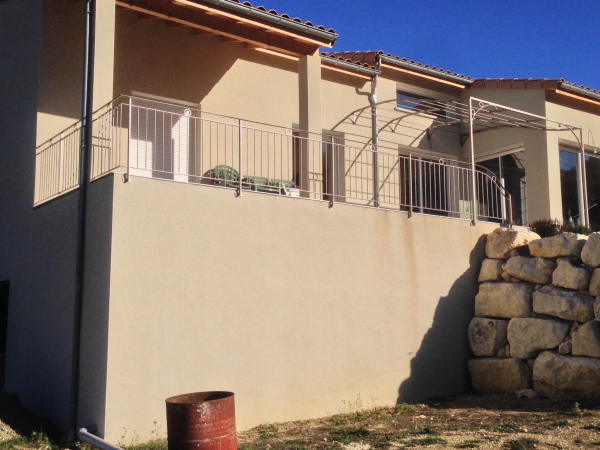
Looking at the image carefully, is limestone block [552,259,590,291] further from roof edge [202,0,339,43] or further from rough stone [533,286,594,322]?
roof edge [202,0,339,43]

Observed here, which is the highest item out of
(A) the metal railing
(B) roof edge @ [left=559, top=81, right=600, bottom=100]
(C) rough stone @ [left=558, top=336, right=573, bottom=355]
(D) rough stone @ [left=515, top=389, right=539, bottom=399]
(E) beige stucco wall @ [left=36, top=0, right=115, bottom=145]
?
(B) roof edge @ [left=559, top=81, right=600, bottom=100]

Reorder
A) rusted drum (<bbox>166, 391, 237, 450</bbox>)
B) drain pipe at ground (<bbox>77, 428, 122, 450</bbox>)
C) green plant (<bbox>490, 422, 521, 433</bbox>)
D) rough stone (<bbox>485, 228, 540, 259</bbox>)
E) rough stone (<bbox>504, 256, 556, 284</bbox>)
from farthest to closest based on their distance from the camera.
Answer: rough stone (<bbox>485, 228, 540, 259</bbox>)
rough stone (<bbox>504, 256, 556, 284</bbox>)
green plant (<bbox>490, 422, 521, 433</bbox>)
drain pipe at ground (<bbox>77, 428, 122, 450</bbox>)
rusted drum (<bbox>166, 391, 237, 450</bbox>)

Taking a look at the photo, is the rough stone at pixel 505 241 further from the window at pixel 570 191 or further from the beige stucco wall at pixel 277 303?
the window at pixel 570 191

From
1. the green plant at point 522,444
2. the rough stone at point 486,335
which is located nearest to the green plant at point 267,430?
the green plant at point 522,444

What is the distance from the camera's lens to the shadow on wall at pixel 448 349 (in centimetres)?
980

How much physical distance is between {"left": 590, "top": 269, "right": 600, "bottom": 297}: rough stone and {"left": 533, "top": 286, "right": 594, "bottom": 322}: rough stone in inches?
4.5

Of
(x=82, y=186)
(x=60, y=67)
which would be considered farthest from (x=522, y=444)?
(x=60, y=67)

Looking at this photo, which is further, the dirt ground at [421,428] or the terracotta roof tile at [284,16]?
the terracotta roof tile at [284,16]

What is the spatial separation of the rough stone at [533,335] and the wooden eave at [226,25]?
531 centimetres

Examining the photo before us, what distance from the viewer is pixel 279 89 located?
12391 mm

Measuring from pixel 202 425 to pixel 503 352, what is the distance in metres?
5.76

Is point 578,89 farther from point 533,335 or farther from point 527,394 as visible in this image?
point 527,394

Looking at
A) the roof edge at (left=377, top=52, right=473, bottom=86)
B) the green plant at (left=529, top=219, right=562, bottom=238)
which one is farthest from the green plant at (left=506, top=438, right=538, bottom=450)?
the roof edge at (left=377, top=52, right=473, bottom=86)

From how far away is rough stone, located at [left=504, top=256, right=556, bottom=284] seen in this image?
389 inches
